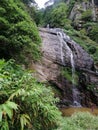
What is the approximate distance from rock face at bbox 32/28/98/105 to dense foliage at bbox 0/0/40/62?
243 cm

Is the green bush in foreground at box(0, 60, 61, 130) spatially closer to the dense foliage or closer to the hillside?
the hillside

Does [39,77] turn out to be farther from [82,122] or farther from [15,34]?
[82,122]

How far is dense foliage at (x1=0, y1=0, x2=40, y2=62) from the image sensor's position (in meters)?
9.44

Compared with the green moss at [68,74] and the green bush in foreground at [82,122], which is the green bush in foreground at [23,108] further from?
the green moss at [68,74]

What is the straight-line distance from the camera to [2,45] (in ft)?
32.0

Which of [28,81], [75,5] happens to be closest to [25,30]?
[28,81]

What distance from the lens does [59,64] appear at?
46.9 ft

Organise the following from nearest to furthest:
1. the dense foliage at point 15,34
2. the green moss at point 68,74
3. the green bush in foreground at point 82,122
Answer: the green bush in foreground at point 82,122 → the dense foliage at point 15,34 → the green moss at point 68,74

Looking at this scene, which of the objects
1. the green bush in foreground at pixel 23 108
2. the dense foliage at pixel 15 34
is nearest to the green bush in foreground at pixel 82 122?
the green bush in foreground at pixel 23 108

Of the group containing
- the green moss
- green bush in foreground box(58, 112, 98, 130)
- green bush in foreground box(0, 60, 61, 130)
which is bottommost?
the green moss

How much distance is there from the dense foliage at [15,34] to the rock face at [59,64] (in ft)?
7.98

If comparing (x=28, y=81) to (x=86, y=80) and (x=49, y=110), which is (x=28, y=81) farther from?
(x=86, y=80)

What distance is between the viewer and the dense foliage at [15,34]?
9438 millimetres

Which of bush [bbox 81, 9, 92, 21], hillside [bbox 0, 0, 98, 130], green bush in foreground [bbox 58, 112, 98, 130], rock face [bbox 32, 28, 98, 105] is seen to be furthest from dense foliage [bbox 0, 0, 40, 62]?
bush [bbox 81, 9, 92, 21]
